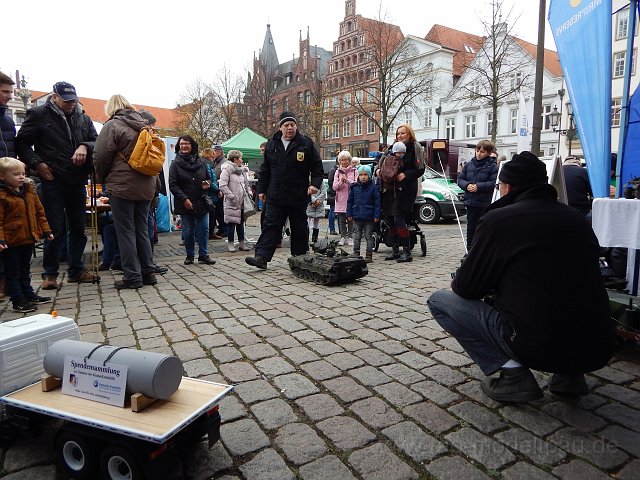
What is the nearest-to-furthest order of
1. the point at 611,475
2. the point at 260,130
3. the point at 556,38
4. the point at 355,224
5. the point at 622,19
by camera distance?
1. the point at 611,475
2. the point at 556,38
3. the point at 355,224
4. the point at 622,19
5. the point at 260,130

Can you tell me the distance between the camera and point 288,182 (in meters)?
6.34

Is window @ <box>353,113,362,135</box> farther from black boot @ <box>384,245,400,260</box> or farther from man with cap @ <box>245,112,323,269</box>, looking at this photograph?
man with cap @ <box>245,112,323,269</box>

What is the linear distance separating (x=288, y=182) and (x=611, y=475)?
502 centimetres

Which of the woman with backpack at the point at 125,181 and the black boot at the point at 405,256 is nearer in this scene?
the woman with backpack at the point at 125,181

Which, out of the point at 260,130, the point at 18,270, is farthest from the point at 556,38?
the point at 260,130

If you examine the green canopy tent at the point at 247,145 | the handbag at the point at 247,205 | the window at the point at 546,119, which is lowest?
the handbag at the point at 247,205

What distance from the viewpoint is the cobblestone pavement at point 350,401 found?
2016 millimetres

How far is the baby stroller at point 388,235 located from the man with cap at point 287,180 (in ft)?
6.88

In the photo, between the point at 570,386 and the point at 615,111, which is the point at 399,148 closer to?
the point at 570,386

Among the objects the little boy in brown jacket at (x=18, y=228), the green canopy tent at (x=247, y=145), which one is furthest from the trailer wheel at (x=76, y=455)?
the green canopy tent at (x=247, y=145)

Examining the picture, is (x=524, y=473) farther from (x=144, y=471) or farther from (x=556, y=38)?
(x=556, y=38)

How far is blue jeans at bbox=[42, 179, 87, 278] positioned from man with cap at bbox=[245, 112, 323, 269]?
2.11 metres

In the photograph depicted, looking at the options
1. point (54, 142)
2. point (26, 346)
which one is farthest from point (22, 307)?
point (26, 346)

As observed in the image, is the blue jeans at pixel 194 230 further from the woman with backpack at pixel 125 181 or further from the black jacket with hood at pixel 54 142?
the black jacket with hood at pixel 54 142
